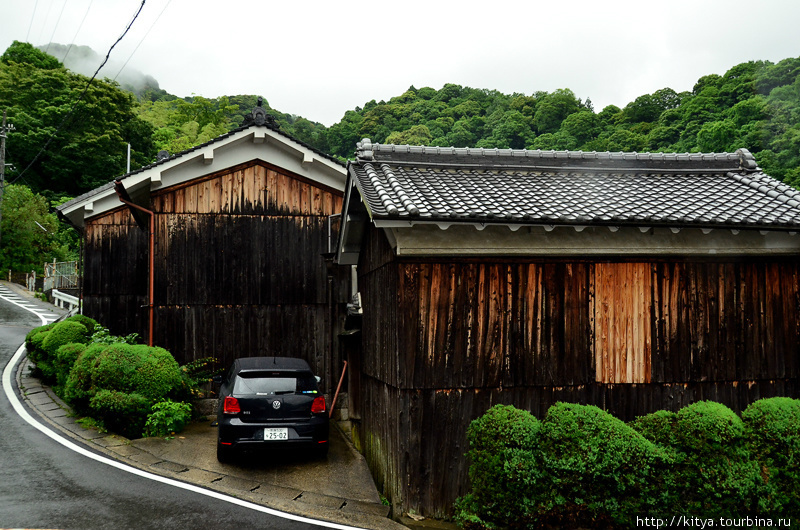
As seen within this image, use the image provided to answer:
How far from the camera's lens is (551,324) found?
26.0 feet

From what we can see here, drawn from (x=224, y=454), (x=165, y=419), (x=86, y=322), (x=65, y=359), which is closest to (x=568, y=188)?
(x=224, y=454)

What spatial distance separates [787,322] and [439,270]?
585 centimetres

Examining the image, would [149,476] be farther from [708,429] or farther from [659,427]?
[708,429]

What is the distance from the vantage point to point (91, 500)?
24.1 feet

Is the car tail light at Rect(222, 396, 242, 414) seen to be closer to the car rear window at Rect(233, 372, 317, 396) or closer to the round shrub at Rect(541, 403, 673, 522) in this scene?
the car rear window at Rect(233, 372, 317, 396)

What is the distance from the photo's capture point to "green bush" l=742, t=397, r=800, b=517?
631 centimetres

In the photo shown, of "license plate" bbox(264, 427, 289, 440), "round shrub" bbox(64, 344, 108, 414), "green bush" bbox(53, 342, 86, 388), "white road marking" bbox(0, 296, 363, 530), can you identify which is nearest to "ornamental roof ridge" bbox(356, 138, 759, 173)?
"license plate" bbox(264, 427, 289, 440)

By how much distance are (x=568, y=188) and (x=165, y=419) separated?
883cm

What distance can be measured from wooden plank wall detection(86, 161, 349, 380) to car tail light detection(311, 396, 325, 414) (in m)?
4.78

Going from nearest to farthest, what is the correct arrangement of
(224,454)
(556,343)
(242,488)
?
1. (556,343)
2. (242,488)
3. (224,454)

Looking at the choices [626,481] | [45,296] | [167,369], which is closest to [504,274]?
[626,481]

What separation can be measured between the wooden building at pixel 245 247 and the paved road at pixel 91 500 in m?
4.50

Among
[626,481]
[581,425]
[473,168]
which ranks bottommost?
[626,481]

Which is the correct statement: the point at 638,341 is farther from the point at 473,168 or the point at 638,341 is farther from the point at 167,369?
the point at 167,369
